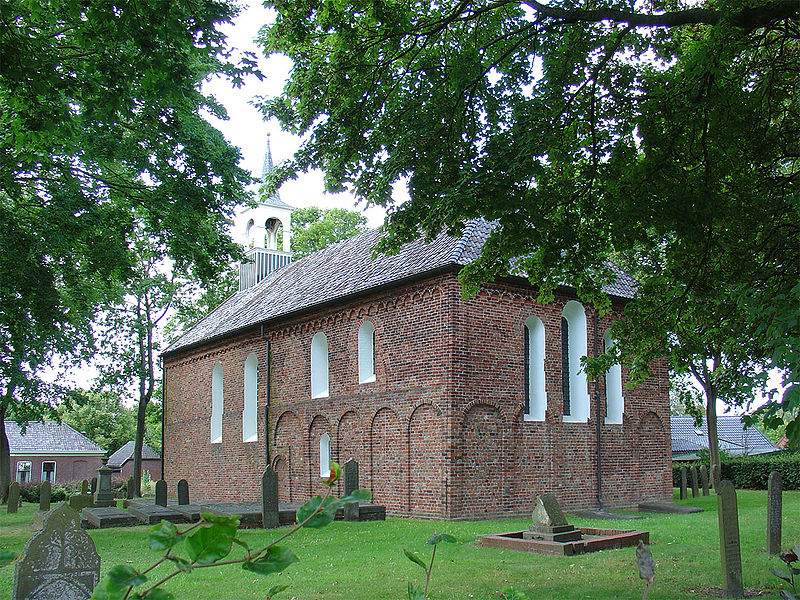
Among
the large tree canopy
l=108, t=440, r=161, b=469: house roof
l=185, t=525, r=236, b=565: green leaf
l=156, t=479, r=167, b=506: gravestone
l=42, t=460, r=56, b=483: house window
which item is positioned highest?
the large tree canopy

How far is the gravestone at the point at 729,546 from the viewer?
27.8ft

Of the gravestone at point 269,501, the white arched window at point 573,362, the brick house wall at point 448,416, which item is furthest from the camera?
the white arched window at point 573,362

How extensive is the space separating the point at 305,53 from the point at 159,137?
17.1 feet

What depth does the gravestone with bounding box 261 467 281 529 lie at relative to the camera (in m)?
16.2

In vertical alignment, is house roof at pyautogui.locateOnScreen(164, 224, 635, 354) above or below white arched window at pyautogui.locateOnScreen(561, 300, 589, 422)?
above

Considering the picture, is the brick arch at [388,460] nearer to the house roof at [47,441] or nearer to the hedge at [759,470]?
the hedge at [759,470]

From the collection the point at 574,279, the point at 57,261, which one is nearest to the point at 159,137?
the point at 57,261

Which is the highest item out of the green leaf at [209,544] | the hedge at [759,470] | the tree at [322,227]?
the tree at [322,227]

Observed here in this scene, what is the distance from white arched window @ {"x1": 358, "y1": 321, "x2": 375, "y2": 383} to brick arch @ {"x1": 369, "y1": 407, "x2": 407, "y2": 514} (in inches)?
51.3

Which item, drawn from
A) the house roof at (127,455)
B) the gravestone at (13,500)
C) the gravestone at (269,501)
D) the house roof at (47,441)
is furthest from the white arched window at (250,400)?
the house roof at (47,441)

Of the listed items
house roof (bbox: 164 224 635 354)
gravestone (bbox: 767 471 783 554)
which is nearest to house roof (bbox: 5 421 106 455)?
house roof (bbox: 164 224 635 354)

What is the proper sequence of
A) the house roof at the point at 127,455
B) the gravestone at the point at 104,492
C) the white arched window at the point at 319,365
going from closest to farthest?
the white arched window at the point at 319,365, the gravestone at the point at 104,492, the house roof at the point at 127,455

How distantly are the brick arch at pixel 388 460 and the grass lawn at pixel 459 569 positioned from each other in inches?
123

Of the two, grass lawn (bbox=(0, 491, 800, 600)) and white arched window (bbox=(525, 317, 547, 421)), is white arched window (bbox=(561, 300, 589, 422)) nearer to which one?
white arched window (bbox=(525, 317, 547, 421))
